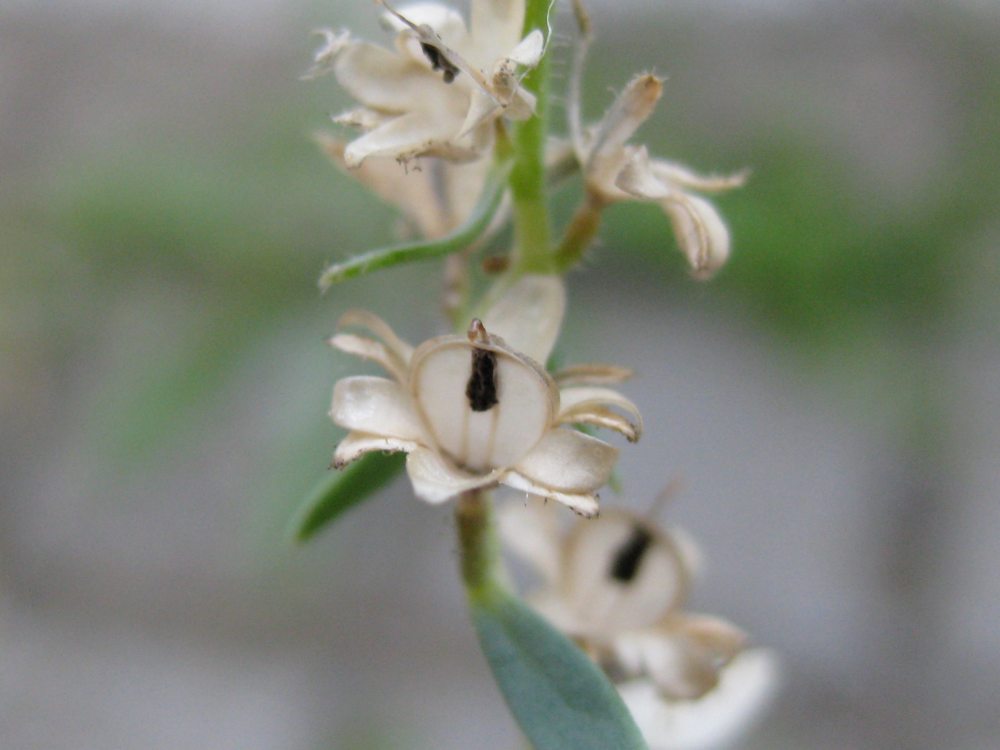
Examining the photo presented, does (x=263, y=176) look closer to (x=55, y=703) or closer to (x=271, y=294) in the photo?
(x=271, y=294)

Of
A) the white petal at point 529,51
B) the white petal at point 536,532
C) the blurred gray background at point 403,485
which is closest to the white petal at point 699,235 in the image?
the white petal at point 529,51

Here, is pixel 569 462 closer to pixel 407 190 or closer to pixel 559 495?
pixel 559 495

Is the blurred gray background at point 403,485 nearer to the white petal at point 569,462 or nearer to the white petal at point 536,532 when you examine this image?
the white petal at point 536,532

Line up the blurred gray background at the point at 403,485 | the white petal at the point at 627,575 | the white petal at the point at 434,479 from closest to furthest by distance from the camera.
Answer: the white petal at the point at 434,479, the white petal at the point at 627,575, the blurred gray background at the point at 403,485

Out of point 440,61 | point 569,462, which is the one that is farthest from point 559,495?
point 440,61

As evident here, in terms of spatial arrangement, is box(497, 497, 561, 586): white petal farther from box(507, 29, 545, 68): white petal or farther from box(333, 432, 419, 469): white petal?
box(507, 29, 545, 68): white petal

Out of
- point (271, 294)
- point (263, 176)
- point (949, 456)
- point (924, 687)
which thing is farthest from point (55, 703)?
point (949, 456)

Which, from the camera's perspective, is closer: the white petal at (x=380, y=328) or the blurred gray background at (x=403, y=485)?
the white petal at (x=380, y=328)
